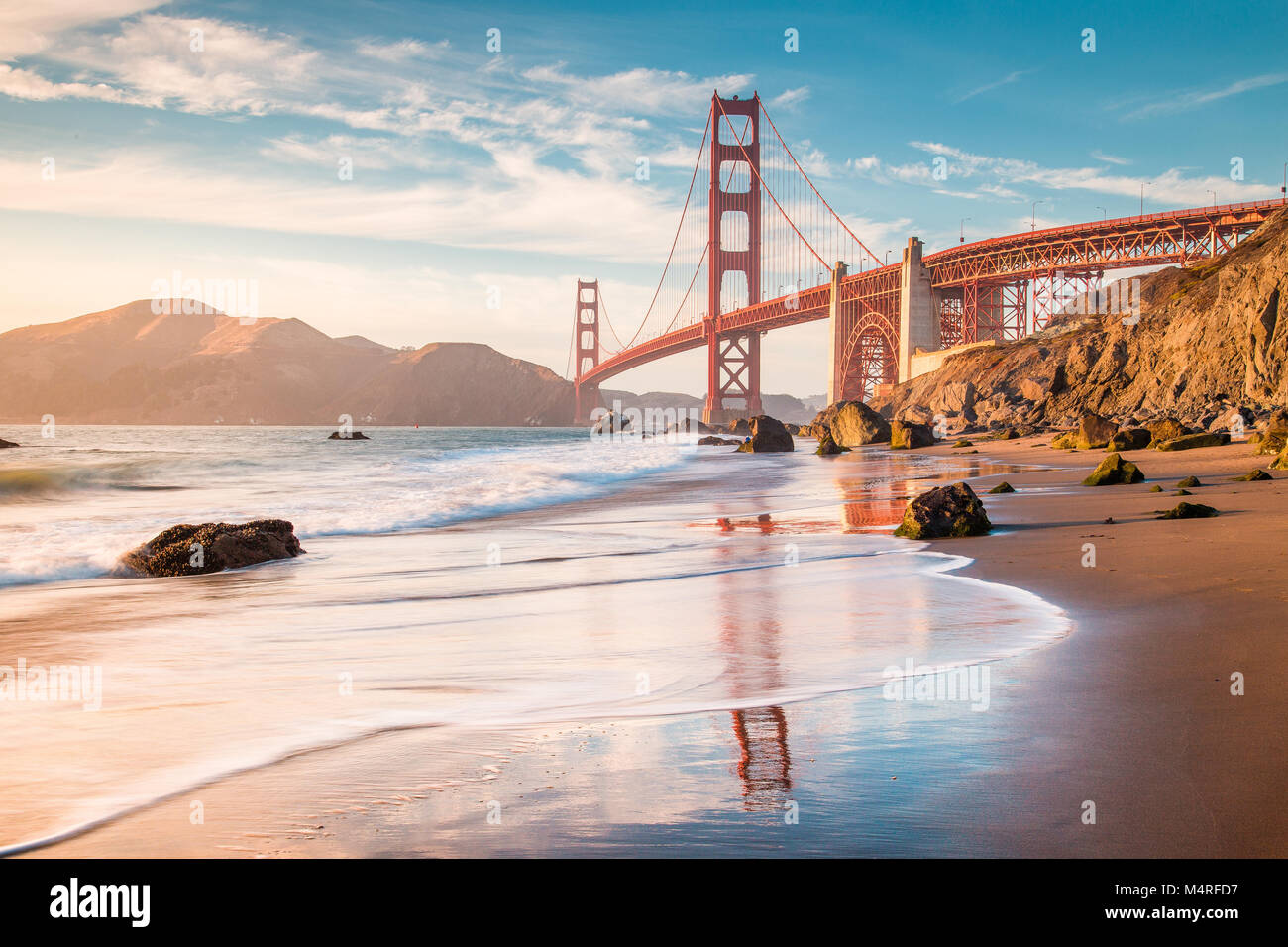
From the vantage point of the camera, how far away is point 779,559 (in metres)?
7.66

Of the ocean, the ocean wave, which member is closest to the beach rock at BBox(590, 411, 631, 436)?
the ocean wave

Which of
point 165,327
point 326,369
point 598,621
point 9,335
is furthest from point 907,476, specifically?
point 165,327

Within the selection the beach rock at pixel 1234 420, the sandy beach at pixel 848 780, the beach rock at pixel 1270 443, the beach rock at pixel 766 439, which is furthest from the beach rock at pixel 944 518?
the beach rock at pixel 766 439

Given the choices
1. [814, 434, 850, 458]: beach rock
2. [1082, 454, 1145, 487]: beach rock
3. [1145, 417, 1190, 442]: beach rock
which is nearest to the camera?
[1082, 454, 1145, 487]: beach rock

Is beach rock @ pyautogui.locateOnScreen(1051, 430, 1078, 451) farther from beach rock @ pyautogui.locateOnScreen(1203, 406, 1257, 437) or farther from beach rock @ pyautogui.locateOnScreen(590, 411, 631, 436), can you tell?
beach rock @ pyautogui.locateOnScreen(590, 411, 631, 436)

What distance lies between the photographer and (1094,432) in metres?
23.7

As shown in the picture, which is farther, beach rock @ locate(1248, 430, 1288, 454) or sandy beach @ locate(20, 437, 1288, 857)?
beach rock @ locate(1248, 430, 1288, 454)

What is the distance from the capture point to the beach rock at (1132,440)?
65.9 ft

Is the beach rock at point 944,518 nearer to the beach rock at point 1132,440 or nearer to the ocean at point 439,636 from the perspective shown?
the ocean at point 439,636

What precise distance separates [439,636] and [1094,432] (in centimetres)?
2333

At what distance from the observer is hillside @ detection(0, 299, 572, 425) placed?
462 feet

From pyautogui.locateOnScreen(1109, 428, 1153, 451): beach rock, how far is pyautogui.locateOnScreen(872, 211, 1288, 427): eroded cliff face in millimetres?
4786
